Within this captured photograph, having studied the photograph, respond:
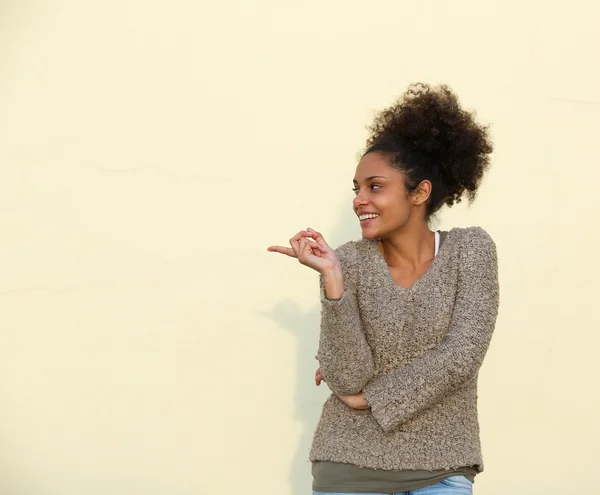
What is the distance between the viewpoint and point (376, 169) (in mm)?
2949

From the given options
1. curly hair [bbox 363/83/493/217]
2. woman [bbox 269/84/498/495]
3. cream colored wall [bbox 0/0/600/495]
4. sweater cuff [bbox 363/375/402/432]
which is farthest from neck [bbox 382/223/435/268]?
cream colored wall [bbox 0/0/600/495]

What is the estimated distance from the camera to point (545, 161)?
14.5ft

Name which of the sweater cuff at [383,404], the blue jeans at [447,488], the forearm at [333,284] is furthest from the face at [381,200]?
the blue jeans at [447,488]

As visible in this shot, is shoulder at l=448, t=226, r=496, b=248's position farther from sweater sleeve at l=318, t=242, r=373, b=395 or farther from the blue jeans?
the blue jeans

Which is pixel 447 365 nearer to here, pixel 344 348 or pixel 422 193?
pixel 344 348

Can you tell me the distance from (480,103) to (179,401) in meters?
1.78

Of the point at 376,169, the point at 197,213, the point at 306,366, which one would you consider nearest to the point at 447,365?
→ the point at 376,169

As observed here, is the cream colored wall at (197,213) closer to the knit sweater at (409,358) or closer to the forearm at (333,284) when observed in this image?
the knit sweater at (409,358)

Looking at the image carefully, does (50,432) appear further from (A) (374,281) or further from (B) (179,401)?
(A) (374,281)

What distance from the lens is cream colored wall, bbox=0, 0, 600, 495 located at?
13.0 feet

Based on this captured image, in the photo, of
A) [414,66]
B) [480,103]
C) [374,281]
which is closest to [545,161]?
[480,103]

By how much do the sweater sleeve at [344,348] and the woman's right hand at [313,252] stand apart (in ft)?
0.22

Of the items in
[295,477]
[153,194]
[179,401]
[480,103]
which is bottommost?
[295,477]

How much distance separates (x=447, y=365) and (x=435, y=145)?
2.35 feet
